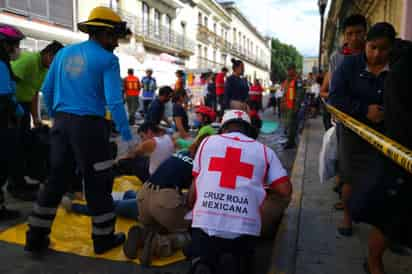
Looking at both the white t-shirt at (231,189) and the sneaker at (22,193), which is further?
the sneaker at (22,193)

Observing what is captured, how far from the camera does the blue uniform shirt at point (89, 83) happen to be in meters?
3.12

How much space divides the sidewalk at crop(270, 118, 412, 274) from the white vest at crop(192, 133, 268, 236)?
788 mm

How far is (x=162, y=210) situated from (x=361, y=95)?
1859 millimetres

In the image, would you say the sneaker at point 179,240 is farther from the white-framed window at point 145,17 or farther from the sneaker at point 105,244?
the white-framed window at point 145,17

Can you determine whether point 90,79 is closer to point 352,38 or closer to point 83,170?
point 83,170

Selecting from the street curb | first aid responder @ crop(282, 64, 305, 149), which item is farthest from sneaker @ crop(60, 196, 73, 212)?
first aid responder @ crop(282, 64, 305, 149)

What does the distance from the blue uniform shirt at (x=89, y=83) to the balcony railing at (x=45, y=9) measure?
15931 millimetres

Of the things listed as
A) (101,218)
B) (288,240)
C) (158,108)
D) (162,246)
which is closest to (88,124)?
(101,218)

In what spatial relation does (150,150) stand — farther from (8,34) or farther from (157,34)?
(157,34)

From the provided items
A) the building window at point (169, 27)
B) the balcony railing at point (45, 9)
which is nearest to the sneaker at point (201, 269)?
the balcony railing at point (45, 9)

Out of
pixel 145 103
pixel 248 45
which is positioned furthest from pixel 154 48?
pixel 248 45

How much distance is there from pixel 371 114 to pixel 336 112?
0.41 metres

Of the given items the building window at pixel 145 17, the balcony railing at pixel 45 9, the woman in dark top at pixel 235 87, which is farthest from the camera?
the building window at pixel 145 17

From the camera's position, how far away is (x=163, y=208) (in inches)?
120
